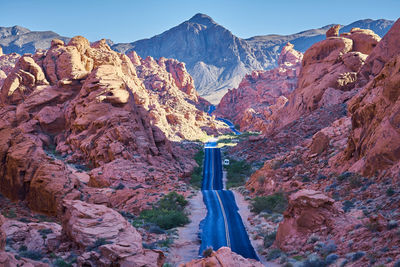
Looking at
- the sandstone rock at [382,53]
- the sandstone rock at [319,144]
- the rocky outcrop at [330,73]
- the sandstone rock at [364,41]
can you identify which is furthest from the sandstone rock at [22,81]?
the sandstone rock at [364,41]

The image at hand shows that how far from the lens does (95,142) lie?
38.5 meters

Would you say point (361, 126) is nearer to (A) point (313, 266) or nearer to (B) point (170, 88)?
(A) point (313, 266)

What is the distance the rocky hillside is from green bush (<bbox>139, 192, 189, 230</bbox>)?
235 inches

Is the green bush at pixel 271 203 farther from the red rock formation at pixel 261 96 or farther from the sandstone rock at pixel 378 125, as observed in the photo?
the red rock formation at pixel 261 96

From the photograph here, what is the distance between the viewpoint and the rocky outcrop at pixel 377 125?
19.7 metres

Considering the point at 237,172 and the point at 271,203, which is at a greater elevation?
the point at 271,203

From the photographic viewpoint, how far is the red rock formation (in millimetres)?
106375

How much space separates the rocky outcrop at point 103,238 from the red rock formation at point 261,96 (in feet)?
269

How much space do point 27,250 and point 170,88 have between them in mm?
107575

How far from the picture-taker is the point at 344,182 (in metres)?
22.6

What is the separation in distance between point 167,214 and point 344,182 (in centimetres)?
1317

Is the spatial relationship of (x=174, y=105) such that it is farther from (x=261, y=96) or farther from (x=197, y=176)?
(x=197, y=176)

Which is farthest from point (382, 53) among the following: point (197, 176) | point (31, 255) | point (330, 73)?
point (31, 255)

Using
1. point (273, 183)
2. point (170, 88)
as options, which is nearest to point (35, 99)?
point (273, 183)
